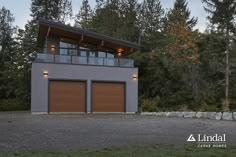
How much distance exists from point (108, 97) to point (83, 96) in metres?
1.79

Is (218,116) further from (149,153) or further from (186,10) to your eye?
(186,10)

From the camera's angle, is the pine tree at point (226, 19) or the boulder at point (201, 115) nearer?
the boulder at point (201, 115)

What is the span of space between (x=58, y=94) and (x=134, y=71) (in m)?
5.74

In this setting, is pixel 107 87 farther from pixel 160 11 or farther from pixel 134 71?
pixel 160 11

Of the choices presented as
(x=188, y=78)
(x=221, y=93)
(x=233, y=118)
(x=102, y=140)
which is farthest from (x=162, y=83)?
(x=102, y=140)

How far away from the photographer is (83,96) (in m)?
23.5

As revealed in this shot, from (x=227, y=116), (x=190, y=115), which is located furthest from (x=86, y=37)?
(x=227, y=116)

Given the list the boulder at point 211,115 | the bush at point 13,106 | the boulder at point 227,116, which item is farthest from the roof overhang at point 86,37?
the boulder at point 227,116

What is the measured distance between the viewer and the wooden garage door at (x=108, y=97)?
23.8 m

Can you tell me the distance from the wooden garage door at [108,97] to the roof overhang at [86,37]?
3235 millimetres

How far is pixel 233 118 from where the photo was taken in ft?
51.5

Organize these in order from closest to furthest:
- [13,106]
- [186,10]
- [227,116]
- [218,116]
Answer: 1. [227,116]
2. [218,116]
3. [13,106]
4. [186,10]

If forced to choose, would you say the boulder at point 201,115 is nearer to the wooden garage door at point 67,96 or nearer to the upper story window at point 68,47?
the wooden garage door at point 67,96

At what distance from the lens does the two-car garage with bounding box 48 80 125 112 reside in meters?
22.7
